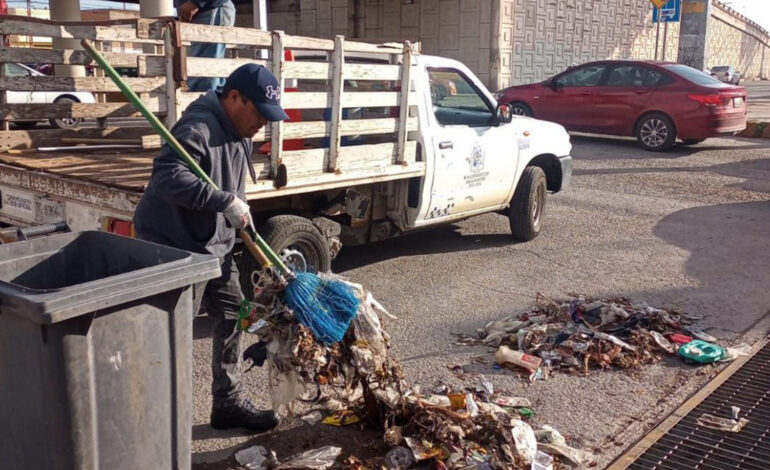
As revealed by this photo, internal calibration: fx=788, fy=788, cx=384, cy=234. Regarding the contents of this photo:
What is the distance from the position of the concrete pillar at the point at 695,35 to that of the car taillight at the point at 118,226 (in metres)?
21.4

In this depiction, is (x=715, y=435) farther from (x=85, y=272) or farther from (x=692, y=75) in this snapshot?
(x=692, y=75)

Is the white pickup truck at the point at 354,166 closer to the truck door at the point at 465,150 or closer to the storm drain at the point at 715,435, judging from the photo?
the truck door at the point at 465,150

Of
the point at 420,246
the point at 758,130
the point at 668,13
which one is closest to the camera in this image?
the point at 420,246

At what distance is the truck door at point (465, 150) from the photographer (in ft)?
22.9

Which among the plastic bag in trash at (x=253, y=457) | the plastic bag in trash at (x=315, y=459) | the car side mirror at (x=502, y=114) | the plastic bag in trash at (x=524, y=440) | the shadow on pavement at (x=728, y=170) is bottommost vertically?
the plastic bag in trash at (x=253, y=457)

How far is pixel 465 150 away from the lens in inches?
281

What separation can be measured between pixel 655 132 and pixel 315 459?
12.2m

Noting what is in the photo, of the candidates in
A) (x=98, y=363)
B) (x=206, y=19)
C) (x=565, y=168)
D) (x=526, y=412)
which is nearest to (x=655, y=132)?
(x=565, y=168)

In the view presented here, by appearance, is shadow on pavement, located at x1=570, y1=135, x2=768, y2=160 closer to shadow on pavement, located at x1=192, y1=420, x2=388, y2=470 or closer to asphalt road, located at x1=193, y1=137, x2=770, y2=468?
asphalt road, located at x1=193, y1=137, x2=770, y2=468

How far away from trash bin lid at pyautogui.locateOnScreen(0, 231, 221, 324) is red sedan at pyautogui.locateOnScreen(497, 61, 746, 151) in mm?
12734

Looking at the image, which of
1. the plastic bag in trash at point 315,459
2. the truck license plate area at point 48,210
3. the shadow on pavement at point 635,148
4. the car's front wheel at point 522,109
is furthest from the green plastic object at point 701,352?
the car's front wheel at point 522,109

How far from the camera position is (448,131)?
702 centimetres

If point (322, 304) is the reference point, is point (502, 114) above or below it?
above

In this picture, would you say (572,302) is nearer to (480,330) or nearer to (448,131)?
(480,330)
